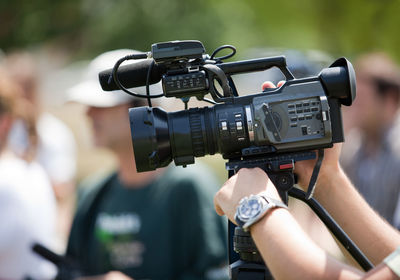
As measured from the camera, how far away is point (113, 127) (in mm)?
3477

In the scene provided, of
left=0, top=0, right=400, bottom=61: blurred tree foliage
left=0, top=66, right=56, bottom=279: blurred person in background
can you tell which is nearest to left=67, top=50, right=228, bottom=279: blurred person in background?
left=0, top=66, right=56, bottom=279: blurred person in background

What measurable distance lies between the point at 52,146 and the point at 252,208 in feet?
13.1

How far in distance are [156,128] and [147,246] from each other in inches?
50.9

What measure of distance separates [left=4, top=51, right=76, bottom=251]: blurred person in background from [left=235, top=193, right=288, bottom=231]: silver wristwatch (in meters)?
3.36

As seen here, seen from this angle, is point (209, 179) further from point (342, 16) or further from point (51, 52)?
point (51, 52)

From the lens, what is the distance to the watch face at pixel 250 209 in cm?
170

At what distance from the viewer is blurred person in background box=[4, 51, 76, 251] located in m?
5.27

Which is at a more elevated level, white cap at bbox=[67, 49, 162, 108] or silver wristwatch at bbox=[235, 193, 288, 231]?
white cap at bbox=[67, 49, 162, 108]

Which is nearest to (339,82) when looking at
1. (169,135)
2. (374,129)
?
(169,135)

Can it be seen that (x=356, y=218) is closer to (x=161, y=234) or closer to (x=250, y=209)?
(x=250, y=209)

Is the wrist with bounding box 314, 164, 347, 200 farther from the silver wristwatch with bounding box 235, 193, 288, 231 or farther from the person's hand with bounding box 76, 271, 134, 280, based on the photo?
the person's hand with bounding box 76, 271, 134, 280

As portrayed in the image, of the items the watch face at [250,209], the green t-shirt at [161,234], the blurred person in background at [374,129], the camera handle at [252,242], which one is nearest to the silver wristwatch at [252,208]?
the watch face at [250,209]

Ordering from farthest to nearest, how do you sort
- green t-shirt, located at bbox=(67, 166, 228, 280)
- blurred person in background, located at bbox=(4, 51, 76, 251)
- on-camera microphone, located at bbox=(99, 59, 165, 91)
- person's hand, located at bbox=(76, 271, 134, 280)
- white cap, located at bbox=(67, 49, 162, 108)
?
blurred person in background, located at bbox=(4, 51, 76, 251), white cap, located at bbox=(67, 49, 162, 108), green t-shirt, located at bbox=(67, 166, 228, 280), person's hand, located at bbox=(76, 271, 134, 280), on-camera microphone, located at bbox=(99, 59, 165, 91)

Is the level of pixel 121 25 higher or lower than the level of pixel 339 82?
higher
